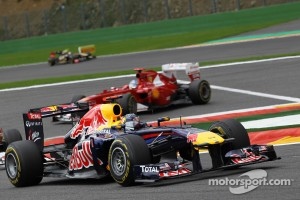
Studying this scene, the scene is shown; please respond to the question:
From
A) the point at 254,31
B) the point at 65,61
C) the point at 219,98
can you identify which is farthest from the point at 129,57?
the point at 219,98

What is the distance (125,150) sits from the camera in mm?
12023

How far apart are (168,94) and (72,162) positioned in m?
10.7

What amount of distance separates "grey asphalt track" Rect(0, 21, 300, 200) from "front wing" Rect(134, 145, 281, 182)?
0.14 meters

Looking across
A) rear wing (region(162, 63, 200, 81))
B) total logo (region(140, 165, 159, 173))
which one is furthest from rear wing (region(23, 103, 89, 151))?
rear wing (region(162, 63, 200, 81))

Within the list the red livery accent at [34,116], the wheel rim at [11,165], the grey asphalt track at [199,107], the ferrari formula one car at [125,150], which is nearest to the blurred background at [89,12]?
the grey asphalt track at [199,107]

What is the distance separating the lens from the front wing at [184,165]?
1185 cm

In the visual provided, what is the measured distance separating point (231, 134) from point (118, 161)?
1.63 metres

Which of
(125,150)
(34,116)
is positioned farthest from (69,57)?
(125,150)

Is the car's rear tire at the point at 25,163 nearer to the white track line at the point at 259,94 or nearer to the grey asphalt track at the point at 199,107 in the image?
the grey asphalt track at the point at 199,107

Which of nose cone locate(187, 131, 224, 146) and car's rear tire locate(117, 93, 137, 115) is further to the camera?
car's rear tire locate(117, 93, 137, 115)

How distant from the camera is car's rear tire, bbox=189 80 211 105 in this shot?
2394 centimetres

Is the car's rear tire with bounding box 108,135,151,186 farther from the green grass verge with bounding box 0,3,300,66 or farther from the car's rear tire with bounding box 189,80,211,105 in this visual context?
the green grass verge with bounding box 0,3,300,66

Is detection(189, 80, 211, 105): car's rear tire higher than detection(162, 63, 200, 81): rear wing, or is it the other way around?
detection(162, 63, 200, 81): rear wing

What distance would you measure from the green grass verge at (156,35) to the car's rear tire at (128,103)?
20619mm
